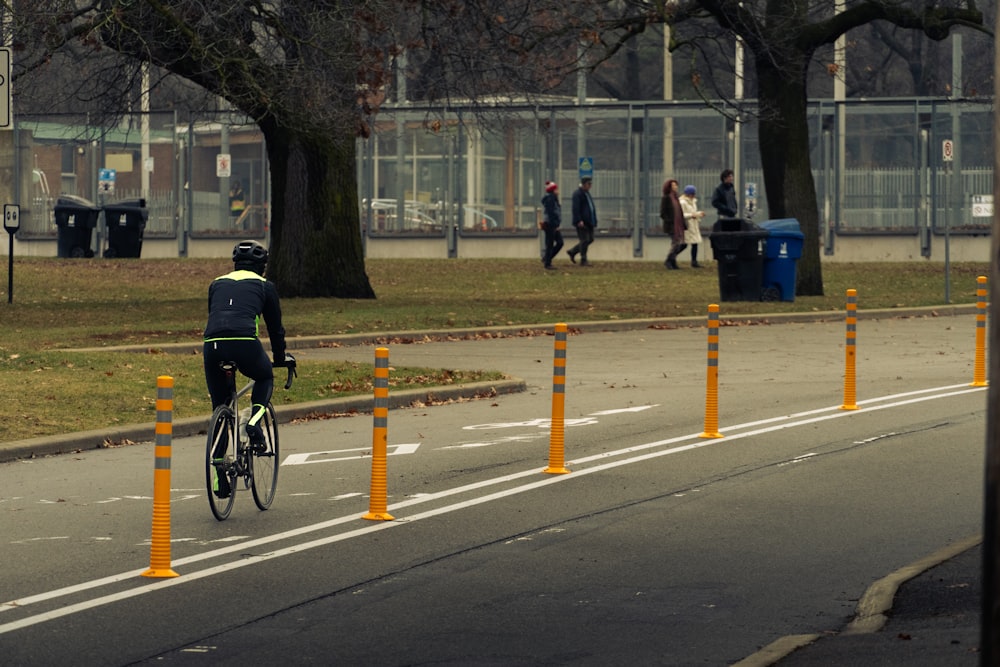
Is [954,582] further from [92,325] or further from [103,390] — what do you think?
[92,325]

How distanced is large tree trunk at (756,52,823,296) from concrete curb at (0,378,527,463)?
44.4 feet

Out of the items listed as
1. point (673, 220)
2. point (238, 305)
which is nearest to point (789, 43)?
point (673, 220)

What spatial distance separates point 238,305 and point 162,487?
2.07m

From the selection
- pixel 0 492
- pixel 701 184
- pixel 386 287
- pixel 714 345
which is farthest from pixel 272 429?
pixel 701 184

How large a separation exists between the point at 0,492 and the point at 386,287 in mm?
21187

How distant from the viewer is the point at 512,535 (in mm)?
10367

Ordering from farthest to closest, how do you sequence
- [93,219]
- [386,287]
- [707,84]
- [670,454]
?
[707,84]
[93,219]
[386,287]
[670,454]

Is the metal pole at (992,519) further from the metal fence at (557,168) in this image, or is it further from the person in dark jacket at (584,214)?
the metal fence at (557,168)

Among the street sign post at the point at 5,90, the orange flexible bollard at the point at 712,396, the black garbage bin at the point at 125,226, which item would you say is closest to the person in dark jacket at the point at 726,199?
the black garbage bin at the point at 125,226

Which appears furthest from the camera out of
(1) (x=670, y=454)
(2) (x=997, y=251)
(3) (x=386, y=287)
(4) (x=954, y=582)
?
(3) (x=386, y=287)

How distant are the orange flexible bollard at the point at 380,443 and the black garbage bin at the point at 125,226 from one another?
109 ft

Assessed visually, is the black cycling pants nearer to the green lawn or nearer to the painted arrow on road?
the painted arrow on road

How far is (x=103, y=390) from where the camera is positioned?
655 inches

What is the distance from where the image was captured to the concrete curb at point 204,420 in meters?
14.0
